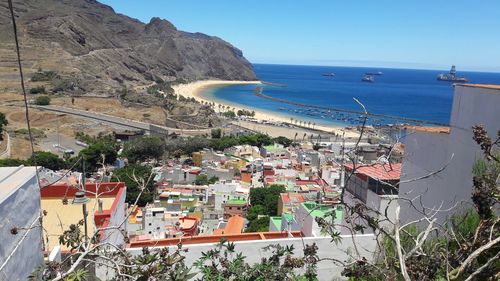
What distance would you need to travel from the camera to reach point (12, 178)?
388 centimetres

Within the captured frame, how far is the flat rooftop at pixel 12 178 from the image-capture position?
349 centimetres

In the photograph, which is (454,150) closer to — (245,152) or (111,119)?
(245,152)

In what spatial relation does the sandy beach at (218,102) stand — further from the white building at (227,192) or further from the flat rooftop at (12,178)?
the flat rooftop at (12,178)

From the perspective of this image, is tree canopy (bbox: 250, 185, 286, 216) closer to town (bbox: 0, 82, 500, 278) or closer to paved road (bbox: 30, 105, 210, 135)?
town (bbox: 0, 82, 500, 278)

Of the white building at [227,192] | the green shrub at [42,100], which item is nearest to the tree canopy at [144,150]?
the white building at [227,192]

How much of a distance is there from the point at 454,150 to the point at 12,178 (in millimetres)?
5126

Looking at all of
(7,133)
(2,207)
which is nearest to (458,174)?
(2,207)

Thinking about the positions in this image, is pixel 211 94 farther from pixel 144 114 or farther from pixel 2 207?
pixel 2 207

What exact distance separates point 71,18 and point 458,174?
320 feet

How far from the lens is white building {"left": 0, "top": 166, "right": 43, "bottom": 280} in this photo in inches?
131

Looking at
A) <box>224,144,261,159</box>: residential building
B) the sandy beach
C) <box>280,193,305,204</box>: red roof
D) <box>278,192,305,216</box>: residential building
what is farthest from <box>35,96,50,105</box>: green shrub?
<box>280,193,305,204</box>: red roof

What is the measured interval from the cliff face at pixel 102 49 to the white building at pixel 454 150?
62942 mm

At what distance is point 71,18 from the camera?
8969 cm

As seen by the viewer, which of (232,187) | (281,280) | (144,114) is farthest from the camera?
(144,114)
